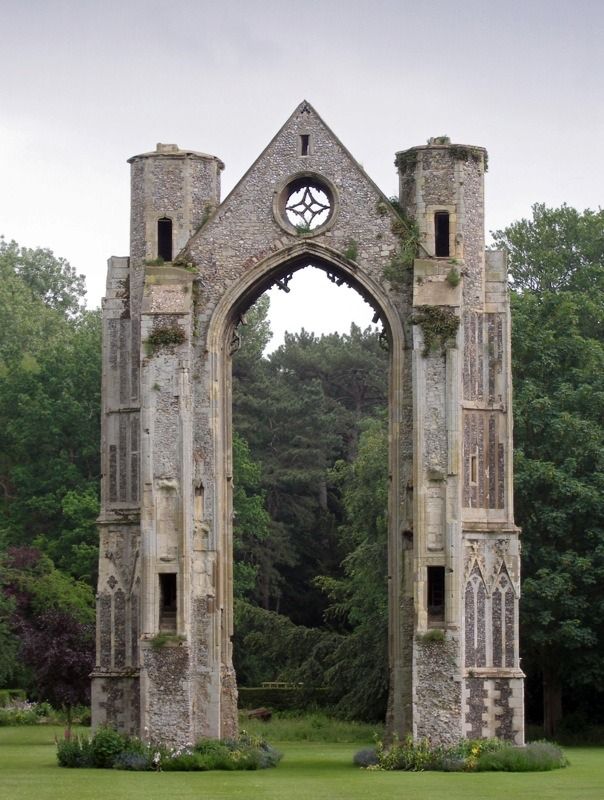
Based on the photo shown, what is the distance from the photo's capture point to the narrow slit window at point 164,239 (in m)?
32.7

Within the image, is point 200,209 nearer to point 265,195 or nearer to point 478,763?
point 265,195

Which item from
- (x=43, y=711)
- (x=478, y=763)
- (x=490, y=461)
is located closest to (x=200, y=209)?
(x=490, y=461)

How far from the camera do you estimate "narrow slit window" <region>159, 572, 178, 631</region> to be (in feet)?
101

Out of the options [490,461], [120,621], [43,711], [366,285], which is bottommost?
[43,711]

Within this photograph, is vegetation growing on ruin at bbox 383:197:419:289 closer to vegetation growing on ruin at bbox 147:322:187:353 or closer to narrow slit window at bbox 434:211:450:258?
narrow slit window at bbox 434:211:450:258

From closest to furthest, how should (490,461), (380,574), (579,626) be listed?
(490,461), (579,626), (380,574)

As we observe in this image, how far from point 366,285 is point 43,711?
66.2ft

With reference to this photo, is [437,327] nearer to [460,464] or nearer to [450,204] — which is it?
[460,464]

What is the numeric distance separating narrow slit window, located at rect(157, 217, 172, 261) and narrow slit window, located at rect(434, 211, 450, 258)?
4548mm

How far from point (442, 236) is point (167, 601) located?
7.66m

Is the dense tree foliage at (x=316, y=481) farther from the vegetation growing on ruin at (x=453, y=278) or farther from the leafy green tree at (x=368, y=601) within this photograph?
the vegetation growing on ruin at (x=453, y=278)

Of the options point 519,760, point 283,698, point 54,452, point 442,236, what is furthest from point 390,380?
point 54,452

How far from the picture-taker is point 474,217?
3225 centimetres

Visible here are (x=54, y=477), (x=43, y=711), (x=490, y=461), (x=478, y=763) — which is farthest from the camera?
(x=54, y=477)
